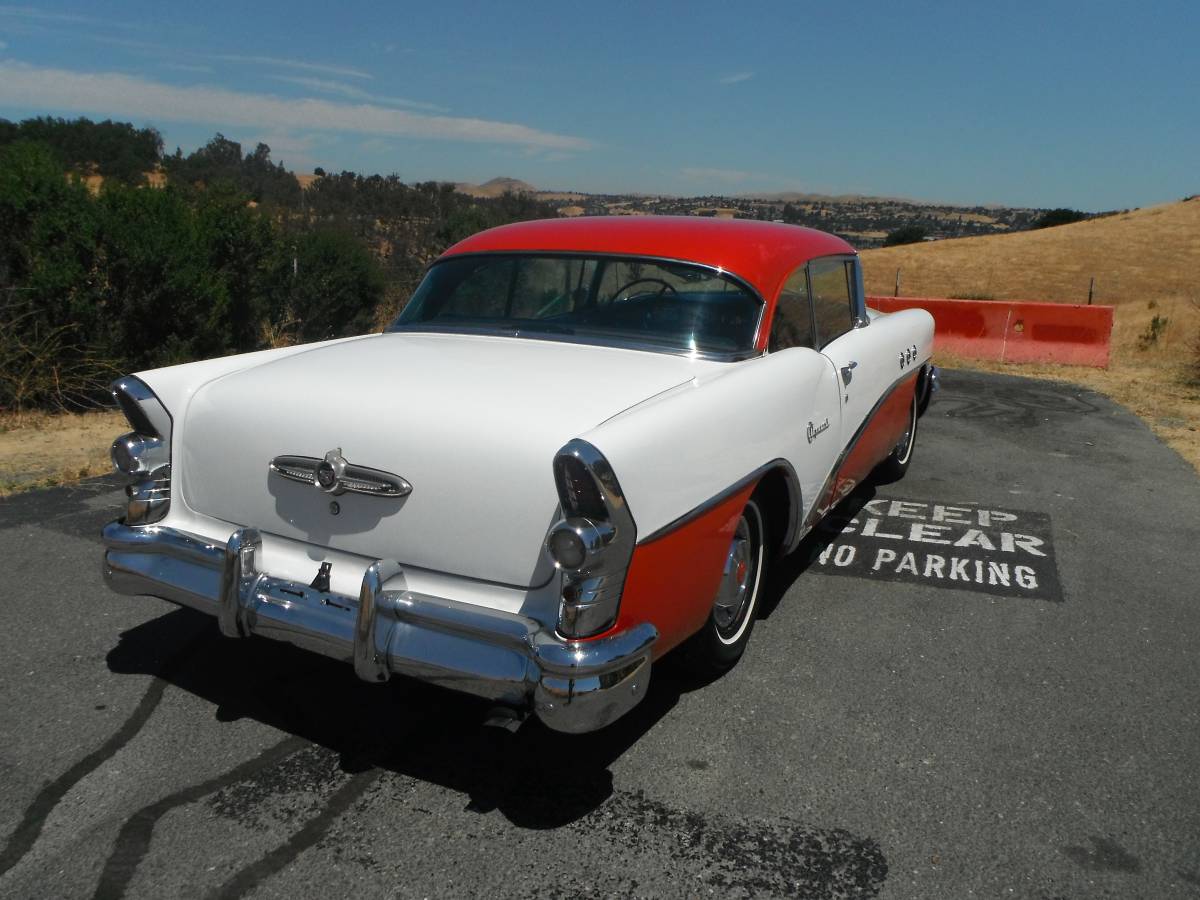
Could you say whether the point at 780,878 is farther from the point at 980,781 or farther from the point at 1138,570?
the point at 1138,570

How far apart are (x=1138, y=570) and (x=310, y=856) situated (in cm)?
414

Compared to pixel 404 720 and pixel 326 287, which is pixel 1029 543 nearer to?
pixel 404 720

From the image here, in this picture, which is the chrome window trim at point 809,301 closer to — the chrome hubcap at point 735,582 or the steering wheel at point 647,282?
the steering wheel at point 647,282

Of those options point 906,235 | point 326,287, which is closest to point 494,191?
point 906,235

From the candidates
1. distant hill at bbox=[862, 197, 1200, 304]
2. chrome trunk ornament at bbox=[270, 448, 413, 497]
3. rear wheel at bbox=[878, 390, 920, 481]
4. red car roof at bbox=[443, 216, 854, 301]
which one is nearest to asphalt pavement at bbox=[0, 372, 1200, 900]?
chrome trunk ornament at bbox=[270, 448, 413, 497]

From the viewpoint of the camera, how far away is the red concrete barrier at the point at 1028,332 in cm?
1211

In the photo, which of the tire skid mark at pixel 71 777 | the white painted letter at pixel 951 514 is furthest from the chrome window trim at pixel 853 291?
the tire skid mark at pixel 71 777

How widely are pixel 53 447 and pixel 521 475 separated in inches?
211

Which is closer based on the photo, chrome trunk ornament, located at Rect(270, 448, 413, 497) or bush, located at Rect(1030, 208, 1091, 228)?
chrome trunk ornament, located at Rect(270, 448, 413, 497)

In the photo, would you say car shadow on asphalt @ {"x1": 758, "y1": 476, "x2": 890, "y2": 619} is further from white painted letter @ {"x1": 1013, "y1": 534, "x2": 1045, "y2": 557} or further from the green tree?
the green tree

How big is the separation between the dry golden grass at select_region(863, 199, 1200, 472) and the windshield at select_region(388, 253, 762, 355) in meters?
5.03

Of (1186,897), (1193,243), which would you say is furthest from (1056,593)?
(1193,243)

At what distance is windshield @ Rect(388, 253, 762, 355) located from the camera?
3865mm

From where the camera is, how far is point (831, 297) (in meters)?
4.84
